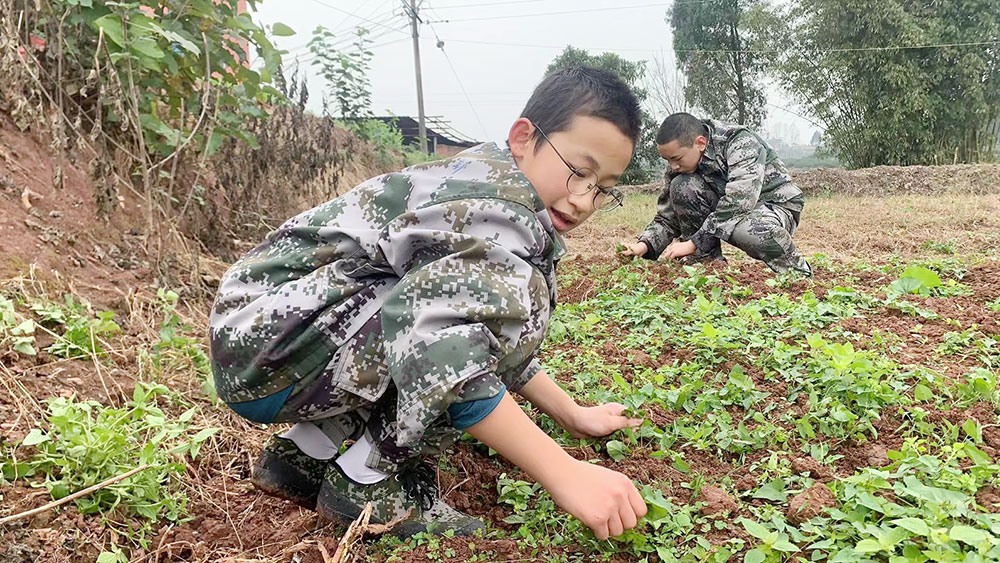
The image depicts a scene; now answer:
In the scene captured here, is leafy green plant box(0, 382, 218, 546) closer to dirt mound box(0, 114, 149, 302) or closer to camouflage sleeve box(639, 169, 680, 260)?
dirt mound box(0, 114, 149, 302)

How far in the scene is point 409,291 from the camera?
1.20 meters

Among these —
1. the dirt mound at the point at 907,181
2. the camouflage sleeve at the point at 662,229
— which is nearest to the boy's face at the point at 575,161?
the camouflage sleeve at the point at 662,229

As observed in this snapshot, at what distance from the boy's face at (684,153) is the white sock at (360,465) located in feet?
11.0

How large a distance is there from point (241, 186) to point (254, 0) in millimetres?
1300

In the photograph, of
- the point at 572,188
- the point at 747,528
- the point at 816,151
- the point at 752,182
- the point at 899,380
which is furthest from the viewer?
the point at 816,151

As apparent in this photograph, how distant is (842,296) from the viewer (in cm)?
280

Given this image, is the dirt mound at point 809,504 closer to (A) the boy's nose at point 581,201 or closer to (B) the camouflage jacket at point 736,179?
(A) the boy's nose at point 581,201

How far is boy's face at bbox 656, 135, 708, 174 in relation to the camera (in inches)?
168

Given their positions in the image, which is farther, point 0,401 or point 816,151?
point 816,151

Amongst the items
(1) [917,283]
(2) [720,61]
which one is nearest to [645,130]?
(2) [720,61]

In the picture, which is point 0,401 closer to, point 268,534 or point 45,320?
point 45,320

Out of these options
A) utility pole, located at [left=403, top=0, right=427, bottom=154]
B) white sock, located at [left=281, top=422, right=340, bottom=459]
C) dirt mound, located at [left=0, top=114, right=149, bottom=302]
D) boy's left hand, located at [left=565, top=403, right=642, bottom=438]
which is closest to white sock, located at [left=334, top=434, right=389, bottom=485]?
white sock, located at [left=281, top=422, right=340, bottom=459]

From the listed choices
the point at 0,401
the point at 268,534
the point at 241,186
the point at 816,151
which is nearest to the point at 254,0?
the point at 241,186

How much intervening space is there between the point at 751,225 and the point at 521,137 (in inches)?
113
